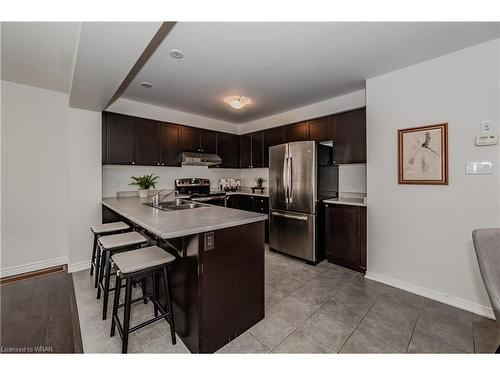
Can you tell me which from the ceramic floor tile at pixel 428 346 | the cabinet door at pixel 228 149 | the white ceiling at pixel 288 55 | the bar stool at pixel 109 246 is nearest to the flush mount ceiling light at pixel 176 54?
the white ceiling at pixel 288 55

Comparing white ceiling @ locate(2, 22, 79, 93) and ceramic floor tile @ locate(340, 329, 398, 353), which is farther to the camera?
white ceiling @ locate(2, 22, 79, 93)

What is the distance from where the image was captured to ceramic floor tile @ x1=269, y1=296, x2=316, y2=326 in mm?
1980

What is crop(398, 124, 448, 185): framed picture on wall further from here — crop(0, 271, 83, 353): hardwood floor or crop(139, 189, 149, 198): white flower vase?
crop(139, 189, 149, 198): white flower vase

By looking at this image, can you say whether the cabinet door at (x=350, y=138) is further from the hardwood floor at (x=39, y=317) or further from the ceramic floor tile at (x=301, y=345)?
the hardwood floor at (x=39, y=317)

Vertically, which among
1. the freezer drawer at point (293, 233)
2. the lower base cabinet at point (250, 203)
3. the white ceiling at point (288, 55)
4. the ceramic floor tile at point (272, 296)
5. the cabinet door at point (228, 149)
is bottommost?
the ceramic floor tile at point (272, 296)

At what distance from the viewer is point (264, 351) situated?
1.60 meters

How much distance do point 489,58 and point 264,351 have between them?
10.6 feet

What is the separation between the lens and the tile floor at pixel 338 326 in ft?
5.38

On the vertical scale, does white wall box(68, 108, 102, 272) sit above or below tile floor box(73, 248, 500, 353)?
above

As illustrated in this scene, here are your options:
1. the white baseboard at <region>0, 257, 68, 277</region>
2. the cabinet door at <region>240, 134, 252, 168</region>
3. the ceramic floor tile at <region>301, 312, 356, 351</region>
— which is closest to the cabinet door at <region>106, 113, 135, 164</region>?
the white baseboard at <region>0, 257, 68, 277</region>

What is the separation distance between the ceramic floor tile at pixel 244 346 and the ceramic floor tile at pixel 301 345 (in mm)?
115

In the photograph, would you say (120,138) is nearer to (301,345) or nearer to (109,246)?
(109,246)

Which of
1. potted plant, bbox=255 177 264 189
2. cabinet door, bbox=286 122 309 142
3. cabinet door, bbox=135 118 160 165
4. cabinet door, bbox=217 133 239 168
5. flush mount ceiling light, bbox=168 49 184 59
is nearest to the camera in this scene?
flush mount ceiling light, bbox=168 49 184 59

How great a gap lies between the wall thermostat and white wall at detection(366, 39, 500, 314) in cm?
4
